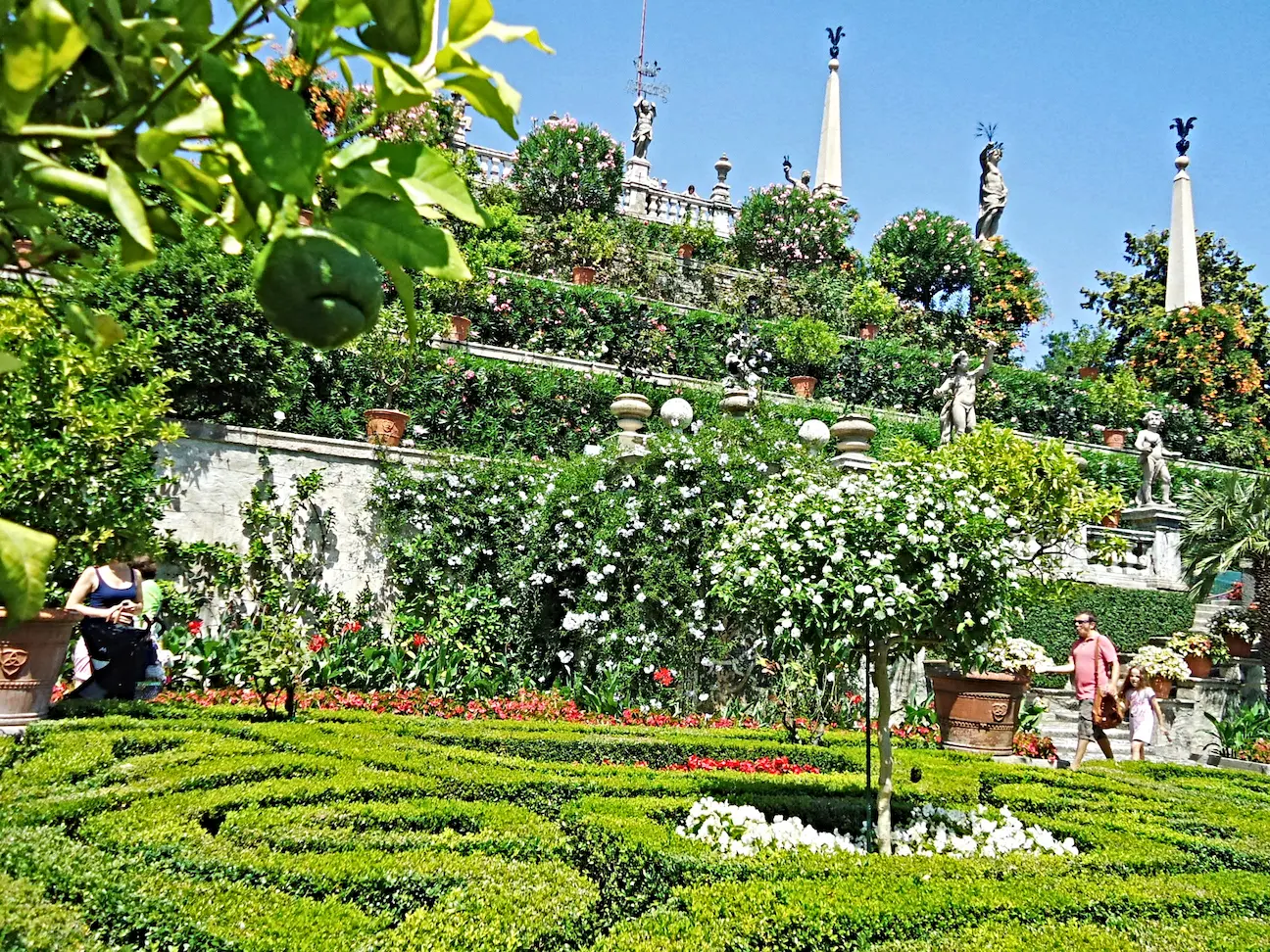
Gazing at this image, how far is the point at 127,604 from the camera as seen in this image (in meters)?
6.50

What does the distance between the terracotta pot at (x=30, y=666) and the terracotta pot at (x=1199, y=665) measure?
11.3m

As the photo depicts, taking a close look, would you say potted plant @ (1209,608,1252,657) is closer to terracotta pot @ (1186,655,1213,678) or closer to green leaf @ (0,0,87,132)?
terracotta pot @ (1186,655,1213,678)

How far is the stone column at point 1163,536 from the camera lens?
13383 mm

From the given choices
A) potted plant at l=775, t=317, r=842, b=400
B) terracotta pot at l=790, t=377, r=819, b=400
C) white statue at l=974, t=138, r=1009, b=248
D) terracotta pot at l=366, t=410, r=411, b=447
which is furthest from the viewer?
white statue at l=974, t=138, r=1009, b=248

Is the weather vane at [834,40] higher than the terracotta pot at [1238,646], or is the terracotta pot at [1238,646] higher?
the weather vane at [834,40]

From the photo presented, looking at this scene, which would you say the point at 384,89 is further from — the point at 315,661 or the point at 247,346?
the point at 247,346

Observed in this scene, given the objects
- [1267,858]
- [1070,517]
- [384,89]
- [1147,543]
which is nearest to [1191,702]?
[1070,517]

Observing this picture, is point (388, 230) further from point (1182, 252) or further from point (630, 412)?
point (1182, 252)

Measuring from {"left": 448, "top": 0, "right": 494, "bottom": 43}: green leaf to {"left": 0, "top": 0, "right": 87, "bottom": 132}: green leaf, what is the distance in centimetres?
29

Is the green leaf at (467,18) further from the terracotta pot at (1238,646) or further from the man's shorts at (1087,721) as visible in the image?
the terracotta pot at (1238,646)

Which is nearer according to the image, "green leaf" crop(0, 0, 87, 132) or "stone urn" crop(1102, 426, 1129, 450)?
"green leaf" crop(0, 0, 87, 132)

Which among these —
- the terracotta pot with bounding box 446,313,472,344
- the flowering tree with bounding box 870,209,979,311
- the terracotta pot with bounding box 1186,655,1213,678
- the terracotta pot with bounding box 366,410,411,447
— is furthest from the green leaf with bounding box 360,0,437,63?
the flowering tree with bounding box 870,209,979,311

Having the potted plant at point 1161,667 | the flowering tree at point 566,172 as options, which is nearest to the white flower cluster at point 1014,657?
the potted plant at point 1161,667

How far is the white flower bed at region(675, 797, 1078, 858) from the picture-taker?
4816 millimetres
